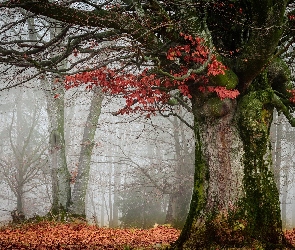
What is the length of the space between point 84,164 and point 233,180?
22.8 feet

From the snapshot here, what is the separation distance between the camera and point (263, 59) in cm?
530

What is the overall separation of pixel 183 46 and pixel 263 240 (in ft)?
11.4

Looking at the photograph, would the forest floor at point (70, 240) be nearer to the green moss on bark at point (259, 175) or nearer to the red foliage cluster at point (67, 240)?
the red foliage cluster at point (67, 240)

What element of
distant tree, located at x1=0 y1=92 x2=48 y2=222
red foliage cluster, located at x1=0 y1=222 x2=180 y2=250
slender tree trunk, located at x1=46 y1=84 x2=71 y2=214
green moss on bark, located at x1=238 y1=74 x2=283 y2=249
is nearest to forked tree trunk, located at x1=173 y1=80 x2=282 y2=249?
green moss on bark, located at x1=238 y1=74 x2=283 y2=249

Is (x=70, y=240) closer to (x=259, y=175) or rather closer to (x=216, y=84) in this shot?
(x=259, y=175)

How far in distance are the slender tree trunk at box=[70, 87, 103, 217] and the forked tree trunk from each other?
5.49 meters

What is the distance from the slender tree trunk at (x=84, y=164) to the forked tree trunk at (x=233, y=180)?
5.49m

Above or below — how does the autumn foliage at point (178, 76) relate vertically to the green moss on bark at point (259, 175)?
above

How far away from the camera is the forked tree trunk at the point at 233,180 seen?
545cm

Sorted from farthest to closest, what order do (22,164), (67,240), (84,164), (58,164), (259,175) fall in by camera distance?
(22,164)
(84,164)
(58,164)
(67,240)
(259,175)

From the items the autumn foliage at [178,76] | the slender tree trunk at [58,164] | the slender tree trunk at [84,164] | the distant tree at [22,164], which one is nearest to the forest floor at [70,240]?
the slender tree trunk at [84,164]

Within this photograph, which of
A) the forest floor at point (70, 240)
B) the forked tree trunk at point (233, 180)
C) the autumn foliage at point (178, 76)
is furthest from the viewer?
the forest floor at point (70, 240)

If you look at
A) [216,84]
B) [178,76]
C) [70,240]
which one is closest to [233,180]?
[216,84]

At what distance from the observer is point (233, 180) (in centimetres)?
570
